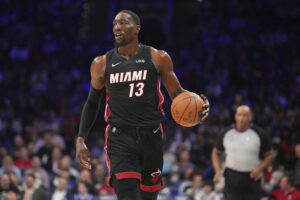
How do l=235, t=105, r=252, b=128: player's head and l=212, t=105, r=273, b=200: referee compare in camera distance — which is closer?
l=212, t=105, r=273, b=200: referee

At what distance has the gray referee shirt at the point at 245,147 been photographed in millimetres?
7461

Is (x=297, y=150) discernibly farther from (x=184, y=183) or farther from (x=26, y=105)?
(x=26, y=105)

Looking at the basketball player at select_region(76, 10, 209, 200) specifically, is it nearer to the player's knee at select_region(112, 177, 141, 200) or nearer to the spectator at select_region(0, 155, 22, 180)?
the player's knee at select_region(112, 177, 141, 200)

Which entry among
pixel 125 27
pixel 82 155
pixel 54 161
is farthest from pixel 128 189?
pixel 54 161

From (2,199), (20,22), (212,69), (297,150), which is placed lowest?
(2,199)

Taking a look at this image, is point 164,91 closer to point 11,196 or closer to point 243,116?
point 11,196

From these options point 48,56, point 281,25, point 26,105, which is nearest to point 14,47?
point 48,56

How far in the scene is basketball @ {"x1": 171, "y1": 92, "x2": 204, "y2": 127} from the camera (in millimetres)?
4945

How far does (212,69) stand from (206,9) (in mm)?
5986

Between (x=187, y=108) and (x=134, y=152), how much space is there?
2.12 ft

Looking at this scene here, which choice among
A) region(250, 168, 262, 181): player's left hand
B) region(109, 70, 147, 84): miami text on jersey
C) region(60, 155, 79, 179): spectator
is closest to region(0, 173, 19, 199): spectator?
region(60, 155, 79, 179): spectator

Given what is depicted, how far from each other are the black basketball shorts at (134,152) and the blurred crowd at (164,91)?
5.11 metres

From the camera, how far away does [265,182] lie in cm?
1115

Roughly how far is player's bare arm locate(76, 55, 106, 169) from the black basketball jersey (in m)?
0.08
